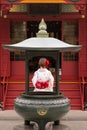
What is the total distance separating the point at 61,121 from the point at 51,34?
476cm

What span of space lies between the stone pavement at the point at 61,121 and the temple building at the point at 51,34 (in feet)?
3.85

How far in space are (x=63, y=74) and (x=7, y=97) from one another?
2.43m

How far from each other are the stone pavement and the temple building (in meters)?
1.17

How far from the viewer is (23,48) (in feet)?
38.7

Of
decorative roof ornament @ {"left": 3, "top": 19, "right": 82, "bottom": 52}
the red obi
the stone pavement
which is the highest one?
decorative roof ornament @ {"left": 3, "top": 19, "right": 82, "bottom": 52}

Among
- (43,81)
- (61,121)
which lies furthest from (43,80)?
(61,121)

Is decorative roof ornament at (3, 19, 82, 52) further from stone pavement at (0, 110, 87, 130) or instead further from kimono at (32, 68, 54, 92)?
stone pavement at (0, 110, 87, 130)

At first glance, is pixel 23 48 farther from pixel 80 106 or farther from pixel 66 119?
pixel 80 106

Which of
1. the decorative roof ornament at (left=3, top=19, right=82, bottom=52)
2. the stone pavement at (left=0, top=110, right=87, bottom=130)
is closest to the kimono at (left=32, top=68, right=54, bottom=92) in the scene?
the decorative roof ornament at (left=3, top=19, right=82, bottom=52)

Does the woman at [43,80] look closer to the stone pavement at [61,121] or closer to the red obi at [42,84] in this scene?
the red obi at [42,84]

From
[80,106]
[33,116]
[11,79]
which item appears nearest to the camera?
[33,116]

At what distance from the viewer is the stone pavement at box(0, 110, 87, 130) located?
1233 cm

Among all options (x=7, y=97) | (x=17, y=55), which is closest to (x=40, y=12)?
(x=17, y=55)

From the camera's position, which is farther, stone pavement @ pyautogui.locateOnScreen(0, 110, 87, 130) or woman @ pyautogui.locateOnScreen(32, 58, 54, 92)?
stone pavement @ pyautogui.locateOnScreen(0, 110, 87, 130)
